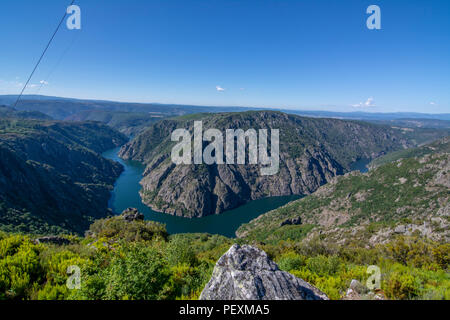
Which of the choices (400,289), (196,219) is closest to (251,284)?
(400,289)

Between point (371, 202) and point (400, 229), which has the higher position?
point (400, 229)

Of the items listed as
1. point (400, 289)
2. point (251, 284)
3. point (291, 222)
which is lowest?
point (291, 222)

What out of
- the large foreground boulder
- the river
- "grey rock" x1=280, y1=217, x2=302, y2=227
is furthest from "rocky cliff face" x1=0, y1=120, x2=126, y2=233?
"grey rock" x1=280, y1=217, x2=302, y2=227

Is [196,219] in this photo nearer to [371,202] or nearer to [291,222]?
[291,222]

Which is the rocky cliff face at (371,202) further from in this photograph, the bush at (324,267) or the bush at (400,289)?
the bush at (400,289)
